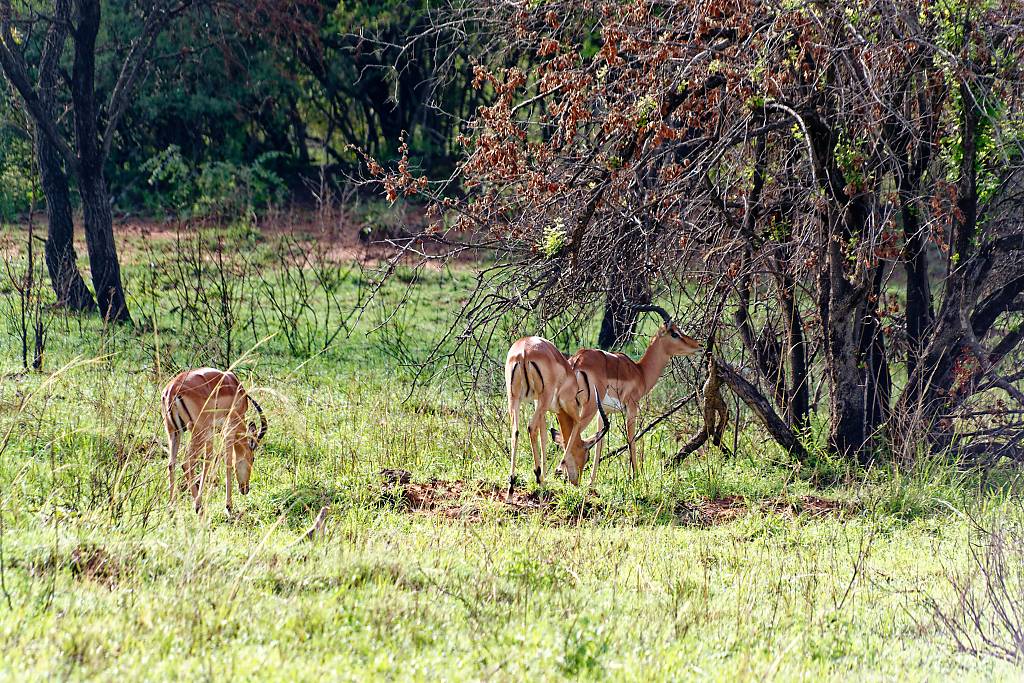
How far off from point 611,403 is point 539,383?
2.73ft

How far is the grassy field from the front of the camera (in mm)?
4098

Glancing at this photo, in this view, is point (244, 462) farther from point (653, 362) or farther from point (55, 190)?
point (55, 190)

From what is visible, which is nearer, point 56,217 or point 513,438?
point 513,438

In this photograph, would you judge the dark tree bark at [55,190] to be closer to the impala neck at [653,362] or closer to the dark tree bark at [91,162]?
the dark tree bark at [91,162]

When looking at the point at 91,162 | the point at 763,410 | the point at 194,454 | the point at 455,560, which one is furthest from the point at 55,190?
the point at 455,560

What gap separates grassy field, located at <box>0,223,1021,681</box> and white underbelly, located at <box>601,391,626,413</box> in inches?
18.4

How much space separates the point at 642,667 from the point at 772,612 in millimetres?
1080

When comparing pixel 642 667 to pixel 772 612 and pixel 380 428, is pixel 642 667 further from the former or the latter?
pixel 380 428

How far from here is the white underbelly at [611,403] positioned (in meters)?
7.86

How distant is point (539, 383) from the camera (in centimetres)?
729

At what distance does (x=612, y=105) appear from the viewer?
26.0ft

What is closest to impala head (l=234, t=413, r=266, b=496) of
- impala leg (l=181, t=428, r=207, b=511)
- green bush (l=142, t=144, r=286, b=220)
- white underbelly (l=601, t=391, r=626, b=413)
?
impala leg (l=181, t=428, r=207, b=511)

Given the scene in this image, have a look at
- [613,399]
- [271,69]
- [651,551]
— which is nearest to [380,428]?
[613,399]

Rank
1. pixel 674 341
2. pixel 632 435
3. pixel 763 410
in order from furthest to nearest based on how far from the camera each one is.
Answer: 1. pixel 674 341
2. pixel 763 410
3. pixel 632 435
